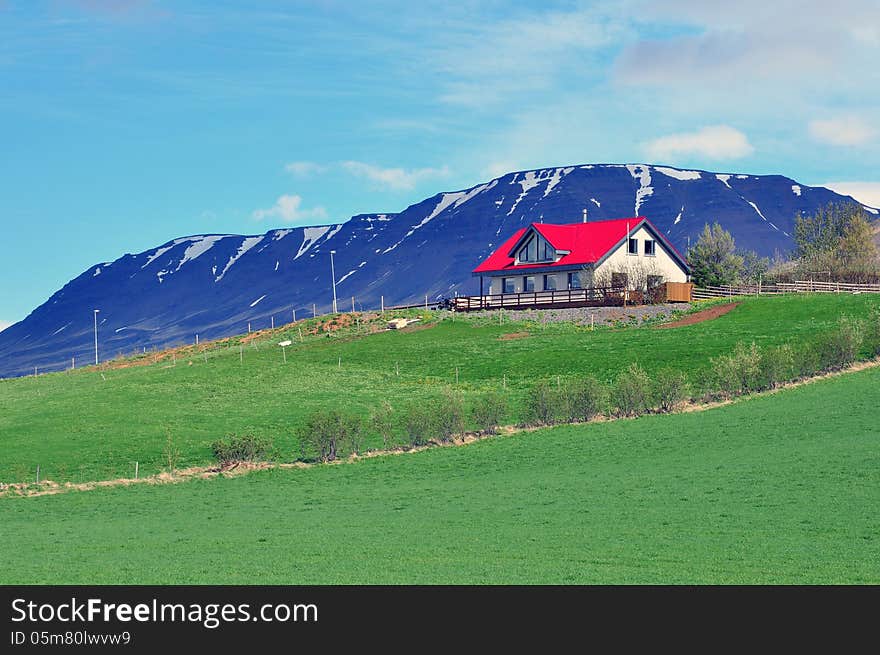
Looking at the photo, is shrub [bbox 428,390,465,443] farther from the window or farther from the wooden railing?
the window

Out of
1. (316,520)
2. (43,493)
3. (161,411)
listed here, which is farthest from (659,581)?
(161,411)

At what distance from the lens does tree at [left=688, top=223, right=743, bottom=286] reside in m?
99.9

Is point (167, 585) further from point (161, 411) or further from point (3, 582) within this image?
point (161, 411)

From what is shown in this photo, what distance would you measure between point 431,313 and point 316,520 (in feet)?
201

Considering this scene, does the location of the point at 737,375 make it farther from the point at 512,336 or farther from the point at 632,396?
the point at 512,336

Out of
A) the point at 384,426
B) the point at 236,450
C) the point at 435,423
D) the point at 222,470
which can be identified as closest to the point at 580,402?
the point at 435,423

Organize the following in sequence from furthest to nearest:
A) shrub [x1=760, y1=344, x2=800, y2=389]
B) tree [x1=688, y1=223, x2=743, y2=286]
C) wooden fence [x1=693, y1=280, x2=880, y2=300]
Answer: tree [x1=688, y1=223, x2=743, y2=286] → wooden fence [x1=693, y1=280, x2=880, y2=300] → shrub [x1=760, y1=344, x2=800, y2=389]

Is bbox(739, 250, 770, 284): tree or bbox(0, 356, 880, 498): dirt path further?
bbox(739, 250, 770, 284): tree

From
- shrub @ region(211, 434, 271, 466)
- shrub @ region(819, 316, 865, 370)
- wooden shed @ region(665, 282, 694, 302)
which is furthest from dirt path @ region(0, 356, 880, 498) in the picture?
wooden shed @ region(665, 282, 694, 302)

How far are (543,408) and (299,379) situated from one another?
21152 mm

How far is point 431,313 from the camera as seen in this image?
305ft

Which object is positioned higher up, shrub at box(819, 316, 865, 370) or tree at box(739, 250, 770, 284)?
tree at box(739, 250, 770, 284)

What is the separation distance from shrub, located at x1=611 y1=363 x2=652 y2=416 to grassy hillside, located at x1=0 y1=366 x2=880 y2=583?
2.44 m

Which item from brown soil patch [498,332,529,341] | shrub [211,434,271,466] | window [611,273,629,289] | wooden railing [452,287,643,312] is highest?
window [611,273,629,289]
